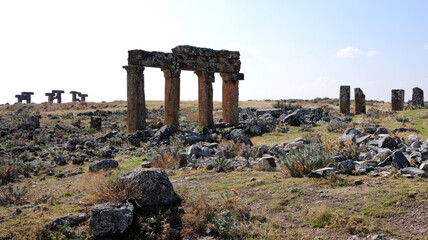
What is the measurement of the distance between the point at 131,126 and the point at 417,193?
13222 millimetres

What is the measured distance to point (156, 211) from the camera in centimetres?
580

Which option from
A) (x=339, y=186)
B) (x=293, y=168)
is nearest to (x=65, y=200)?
(x=293, y=168)

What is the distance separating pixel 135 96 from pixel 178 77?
2.53 m

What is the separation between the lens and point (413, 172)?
6500 millimetres

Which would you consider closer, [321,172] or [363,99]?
[321,172]

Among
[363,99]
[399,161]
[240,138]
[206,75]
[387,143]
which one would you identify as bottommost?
[240,138]

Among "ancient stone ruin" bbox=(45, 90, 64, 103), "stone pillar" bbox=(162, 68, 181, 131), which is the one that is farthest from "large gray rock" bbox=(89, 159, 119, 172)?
"ancient stone ruin" bbox=(45, 90, 64, 103)

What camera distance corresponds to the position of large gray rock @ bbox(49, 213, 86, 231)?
532 cm

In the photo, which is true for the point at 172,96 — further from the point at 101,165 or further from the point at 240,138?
the point at 101,165

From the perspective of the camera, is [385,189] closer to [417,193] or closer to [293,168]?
[417,193]

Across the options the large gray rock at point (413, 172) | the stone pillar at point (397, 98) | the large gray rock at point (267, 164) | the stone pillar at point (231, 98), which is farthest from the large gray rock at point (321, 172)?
the stone pillar at point (397, 98)

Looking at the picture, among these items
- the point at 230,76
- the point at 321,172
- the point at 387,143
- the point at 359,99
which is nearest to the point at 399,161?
the point at 321,172

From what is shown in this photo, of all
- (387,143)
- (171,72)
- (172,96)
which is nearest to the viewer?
(387,143)

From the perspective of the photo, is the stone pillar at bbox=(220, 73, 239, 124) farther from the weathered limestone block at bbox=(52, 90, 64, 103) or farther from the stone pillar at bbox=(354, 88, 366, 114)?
the weathered limestone block at bbox=(52, 90, 64, 103)
